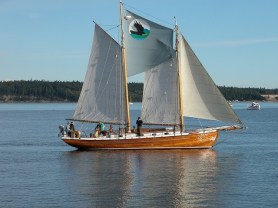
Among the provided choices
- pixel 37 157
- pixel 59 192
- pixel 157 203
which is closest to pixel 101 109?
pixel 37 157

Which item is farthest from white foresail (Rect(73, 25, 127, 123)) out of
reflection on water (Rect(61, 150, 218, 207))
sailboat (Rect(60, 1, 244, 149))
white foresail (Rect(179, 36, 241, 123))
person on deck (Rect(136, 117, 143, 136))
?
white foresail (Rect(179, 36, 241, 123))

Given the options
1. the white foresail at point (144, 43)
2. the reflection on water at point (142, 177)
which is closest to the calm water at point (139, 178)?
the reflection on water at point (142, 177)

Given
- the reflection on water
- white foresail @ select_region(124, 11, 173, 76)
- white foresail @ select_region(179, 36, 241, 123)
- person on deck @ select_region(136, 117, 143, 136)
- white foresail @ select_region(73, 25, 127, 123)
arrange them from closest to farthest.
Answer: the reflection on water
person on deck @ select_region(136, 117, 143, 136)
white foresail @ select_region(179, 36, 241, 123)
white foresail @ select_region(124, 11, 173, 76)
white foresail @ select_region(73, 25, 127, 123)

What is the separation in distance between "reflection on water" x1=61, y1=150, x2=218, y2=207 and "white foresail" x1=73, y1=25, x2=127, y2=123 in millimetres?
3923

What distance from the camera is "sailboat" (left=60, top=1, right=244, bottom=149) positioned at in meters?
57.9

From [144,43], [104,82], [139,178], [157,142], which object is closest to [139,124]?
[157,142]

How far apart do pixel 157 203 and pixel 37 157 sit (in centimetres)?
2379

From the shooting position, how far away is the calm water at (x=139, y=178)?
34.9m

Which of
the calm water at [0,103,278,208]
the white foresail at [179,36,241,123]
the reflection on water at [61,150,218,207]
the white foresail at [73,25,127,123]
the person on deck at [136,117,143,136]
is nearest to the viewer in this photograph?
the calm water at [0,103,278,208]

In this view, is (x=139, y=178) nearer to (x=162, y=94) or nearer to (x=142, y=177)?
(x=142, y=177)

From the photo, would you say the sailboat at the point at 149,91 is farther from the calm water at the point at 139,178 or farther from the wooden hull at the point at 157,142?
the calm water at the point at 139,178

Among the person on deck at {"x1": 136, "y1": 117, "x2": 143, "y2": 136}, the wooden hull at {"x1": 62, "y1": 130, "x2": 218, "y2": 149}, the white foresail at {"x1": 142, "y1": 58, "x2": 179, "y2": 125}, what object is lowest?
the wooden hull at {"x1": 62, "y1": 130, "x2": 218, "y2": 149}

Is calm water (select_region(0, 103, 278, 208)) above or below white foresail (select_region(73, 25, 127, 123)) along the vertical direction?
A: below

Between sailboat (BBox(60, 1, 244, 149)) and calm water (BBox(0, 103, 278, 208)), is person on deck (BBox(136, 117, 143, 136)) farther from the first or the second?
calm water (BBox(0, 103, 278, 208))
